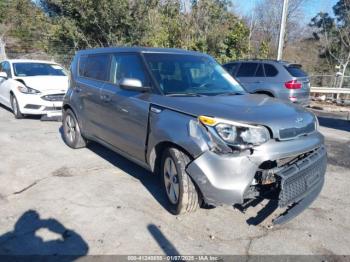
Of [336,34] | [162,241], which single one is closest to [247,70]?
[162,241]

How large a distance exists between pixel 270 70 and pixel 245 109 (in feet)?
24.2

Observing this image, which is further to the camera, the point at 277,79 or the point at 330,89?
the point at 330,89

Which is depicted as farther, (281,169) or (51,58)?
(51,58)

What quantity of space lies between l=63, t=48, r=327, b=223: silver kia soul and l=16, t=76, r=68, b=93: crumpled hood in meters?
4.39

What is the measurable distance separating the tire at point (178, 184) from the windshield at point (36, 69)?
729 centimetres

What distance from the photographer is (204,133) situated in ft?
11.4

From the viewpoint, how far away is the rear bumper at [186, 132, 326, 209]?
3352 millimetres

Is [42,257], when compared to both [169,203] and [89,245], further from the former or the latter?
[169,203]

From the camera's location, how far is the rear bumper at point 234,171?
3.35 m

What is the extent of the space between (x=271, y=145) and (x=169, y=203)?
1371 millimetres

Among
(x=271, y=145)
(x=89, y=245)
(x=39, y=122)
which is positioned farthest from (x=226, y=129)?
(x=39, y=122)

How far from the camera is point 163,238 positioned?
11.6ft

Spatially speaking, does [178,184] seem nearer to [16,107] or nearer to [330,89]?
[16,107]

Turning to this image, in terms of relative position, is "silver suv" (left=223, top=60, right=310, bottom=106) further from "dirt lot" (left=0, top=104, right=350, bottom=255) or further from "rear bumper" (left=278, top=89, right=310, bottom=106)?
"dirt lot" (left=0, top=104, right=350, bottom=255)
